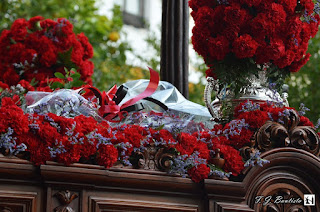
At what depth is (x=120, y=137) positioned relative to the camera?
5.49ft

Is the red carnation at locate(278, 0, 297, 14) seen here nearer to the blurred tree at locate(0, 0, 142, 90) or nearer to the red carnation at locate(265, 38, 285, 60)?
the red carnation at locate(265, 38, 285, 60)

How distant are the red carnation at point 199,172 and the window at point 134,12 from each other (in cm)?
536

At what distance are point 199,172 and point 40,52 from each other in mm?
1153

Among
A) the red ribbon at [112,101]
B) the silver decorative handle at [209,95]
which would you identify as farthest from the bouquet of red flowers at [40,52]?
the silver decorative handle at [209,95]

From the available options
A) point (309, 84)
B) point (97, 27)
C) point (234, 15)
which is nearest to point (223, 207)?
point (234, 15)

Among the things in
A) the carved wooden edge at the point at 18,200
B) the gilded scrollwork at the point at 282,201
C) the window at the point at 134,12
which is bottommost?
the carved wooden edge at the point at 18,200

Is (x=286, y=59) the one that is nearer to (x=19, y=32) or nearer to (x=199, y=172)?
(x=199, y=172)

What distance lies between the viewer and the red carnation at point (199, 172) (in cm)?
171

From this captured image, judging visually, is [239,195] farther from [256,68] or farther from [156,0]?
[156,0]

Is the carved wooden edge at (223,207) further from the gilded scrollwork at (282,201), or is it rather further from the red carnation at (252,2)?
the red carnation at (252,2)

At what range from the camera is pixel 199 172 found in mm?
1712

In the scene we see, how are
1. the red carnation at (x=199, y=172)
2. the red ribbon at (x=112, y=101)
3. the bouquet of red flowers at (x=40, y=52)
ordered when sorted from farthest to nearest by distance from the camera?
the bouquet of red flowers at (x=40, y=52) < the red ribbon at (x=112, y=101) < the red carnation at (x=199, y=172)

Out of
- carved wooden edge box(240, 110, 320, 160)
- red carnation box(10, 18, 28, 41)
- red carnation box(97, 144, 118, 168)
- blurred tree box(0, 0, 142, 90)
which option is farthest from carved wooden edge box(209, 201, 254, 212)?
blurred tree box(0, 0, 142, 90)

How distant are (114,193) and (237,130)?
0.41 m
